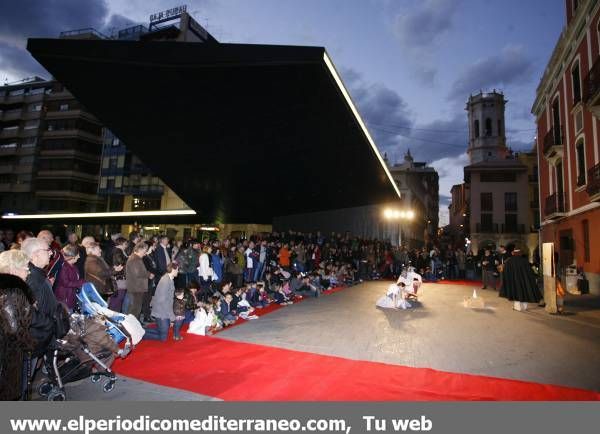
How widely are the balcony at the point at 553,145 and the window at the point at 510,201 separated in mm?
26797

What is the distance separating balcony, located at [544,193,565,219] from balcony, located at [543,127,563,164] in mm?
2296

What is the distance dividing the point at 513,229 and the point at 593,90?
3537 cm

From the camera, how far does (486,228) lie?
46.3m

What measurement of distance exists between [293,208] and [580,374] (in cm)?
1854

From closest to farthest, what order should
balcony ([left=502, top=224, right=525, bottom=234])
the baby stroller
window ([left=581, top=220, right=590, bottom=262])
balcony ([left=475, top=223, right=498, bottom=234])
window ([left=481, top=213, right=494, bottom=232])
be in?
the baby stroller, window ([left=581, top=220, right=590, bottom=262]), balcony ([left=502, top=224, right=525, bottom=234]), balcony ([left=475, top=223, right=498, bottom=234]), window ([left=481, top=213, right=494, bottom=232])

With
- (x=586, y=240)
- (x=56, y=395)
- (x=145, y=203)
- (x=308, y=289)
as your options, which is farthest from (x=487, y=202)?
(x=56, y=395)

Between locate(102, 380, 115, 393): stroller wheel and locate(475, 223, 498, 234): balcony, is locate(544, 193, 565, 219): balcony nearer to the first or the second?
locate(102, 380, 115, 393): stroller wheel

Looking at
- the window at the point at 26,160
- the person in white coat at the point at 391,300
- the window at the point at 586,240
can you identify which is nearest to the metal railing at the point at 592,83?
the window at the point at 586,240

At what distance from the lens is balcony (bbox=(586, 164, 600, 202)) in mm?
14266

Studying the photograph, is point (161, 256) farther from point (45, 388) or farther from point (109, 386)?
point (45, 388)

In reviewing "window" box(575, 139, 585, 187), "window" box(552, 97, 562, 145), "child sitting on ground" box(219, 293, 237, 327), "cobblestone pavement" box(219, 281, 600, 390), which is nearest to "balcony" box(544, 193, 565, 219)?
"window" box(575, 139, 585, 187)

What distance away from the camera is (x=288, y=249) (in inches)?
628

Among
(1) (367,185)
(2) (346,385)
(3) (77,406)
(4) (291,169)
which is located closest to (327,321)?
(2) (346,385)

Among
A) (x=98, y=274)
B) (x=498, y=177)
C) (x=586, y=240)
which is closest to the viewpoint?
(x=98, y=274)
